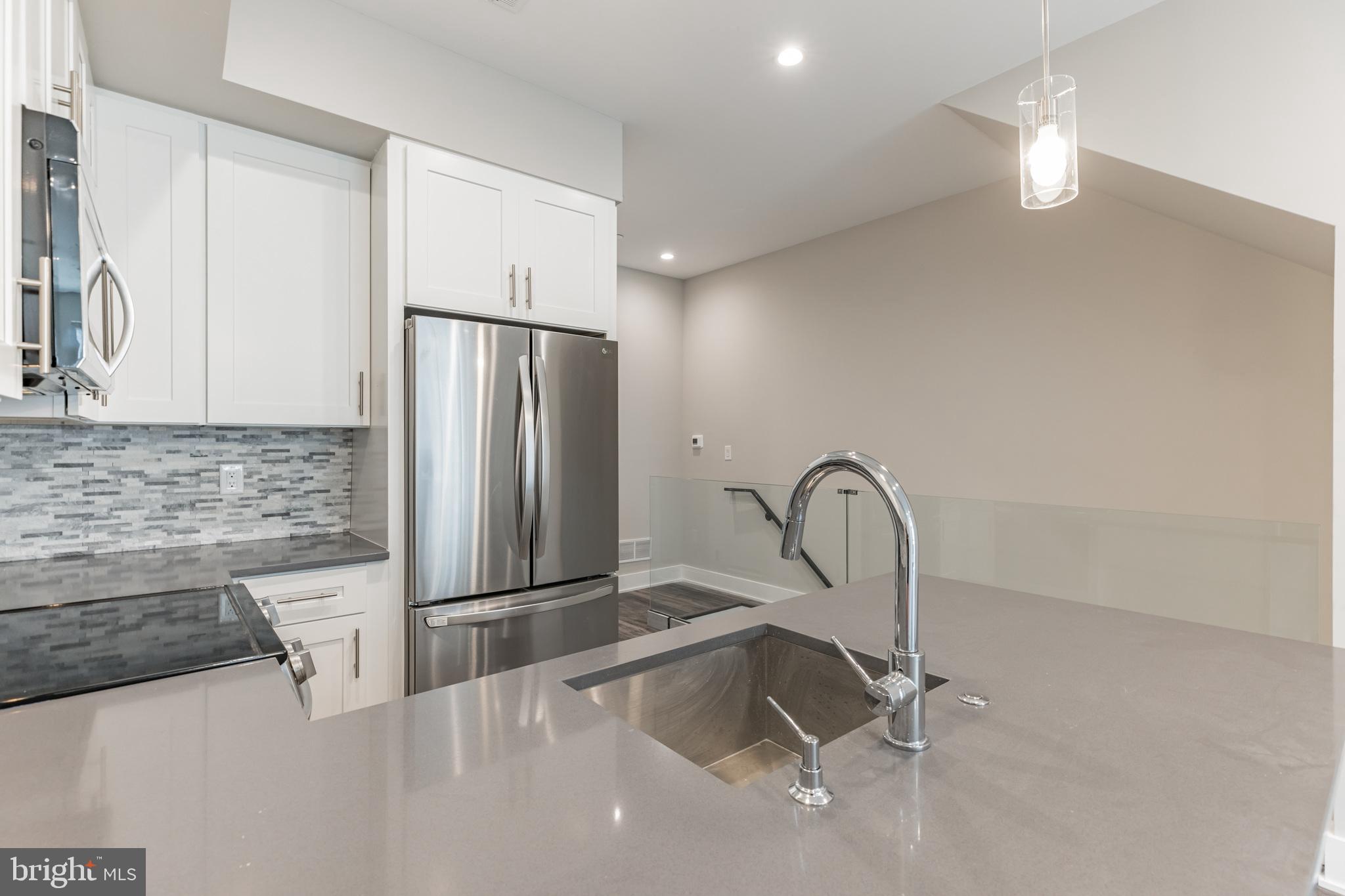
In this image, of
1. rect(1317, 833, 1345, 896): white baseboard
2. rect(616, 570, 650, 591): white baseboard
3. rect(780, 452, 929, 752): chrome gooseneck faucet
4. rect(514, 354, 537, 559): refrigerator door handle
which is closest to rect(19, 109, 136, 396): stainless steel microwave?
rect(780, 452, 929, 752): chrome gooseneck faucet

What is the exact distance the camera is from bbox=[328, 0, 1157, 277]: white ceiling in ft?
6.86

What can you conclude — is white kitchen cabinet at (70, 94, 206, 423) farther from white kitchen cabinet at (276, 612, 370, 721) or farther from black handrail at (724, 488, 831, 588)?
black handrail at (724, 488, 831, 588)

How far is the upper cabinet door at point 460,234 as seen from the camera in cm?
221

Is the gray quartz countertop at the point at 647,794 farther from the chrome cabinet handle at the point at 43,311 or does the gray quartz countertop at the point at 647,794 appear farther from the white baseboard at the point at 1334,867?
the white baseboard at the point at 1334,867

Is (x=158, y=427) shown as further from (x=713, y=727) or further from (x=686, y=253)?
(x=686, y=253)

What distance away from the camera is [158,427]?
2195mm

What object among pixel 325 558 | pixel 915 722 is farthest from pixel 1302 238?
pixel 325 558

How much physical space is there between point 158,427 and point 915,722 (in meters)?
2.54

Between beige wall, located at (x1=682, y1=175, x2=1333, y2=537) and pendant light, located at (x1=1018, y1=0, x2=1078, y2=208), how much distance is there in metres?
1.97

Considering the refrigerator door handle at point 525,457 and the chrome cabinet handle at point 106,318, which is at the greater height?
the chrome cabinet handle at point 106,318

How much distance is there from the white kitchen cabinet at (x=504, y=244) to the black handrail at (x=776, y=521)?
46.7 inches

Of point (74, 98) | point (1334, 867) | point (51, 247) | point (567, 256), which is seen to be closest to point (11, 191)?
point (51, 247)

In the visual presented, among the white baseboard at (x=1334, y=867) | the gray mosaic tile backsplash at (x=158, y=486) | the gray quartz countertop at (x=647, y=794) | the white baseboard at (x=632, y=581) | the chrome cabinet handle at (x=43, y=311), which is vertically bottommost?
the white baseboard at (x=1334, y=867)

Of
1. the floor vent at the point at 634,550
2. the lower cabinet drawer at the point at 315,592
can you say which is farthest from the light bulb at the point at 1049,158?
the floor vent at the point at 634,550
